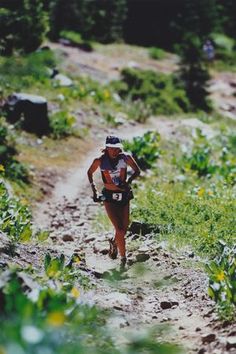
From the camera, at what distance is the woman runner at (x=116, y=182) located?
7.29 metres

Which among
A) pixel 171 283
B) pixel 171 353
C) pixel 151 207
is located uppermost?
pixel 171 353

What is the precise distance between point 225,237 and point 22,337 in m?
5.18

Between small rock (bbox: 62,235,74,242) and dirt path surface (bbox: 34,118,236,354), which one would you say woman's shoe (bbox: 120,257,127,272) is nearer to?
dirt path surface (bbox: 34,118,236,354)

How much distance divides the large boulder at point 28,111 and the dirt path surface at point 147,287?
5032 millimetres

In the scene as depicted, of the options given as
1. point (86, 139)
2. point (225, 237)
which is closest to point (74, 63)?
point (86, 139)

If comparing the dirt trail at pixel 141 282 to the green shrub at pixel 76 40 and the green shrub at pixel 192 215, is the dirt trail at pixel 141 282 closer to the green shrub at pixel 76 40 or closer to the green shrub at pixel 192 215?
the green shrub at pixel 192 215

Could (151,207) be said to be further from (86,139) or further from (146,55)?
(146,55)

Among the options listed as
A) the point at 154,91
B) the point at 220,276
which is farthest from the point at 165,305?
the point at 154,91

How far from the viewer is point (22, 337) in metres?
3.00

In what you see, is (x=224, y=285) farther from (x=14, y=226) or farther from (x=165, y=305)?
(x=14, y=226)

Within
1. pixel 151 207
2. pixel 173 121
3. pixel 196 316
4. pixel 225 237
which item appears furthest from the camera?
pixel 173 121

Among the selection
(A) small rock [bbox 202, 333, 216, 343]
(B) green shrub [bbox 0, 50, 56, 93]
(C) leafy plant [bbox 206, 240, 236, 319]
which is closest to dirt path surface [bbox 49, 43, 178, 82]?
(B) green shrub [bbox 0, 50, 56, 93]

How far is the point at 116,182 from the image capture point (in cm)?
738

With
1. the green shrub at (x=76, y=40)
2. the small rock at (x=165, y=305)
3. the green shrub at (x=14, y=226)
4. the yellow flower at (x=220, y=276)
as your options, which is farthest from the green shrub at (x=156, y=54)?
the yellow flower at (x=220, y=276)
